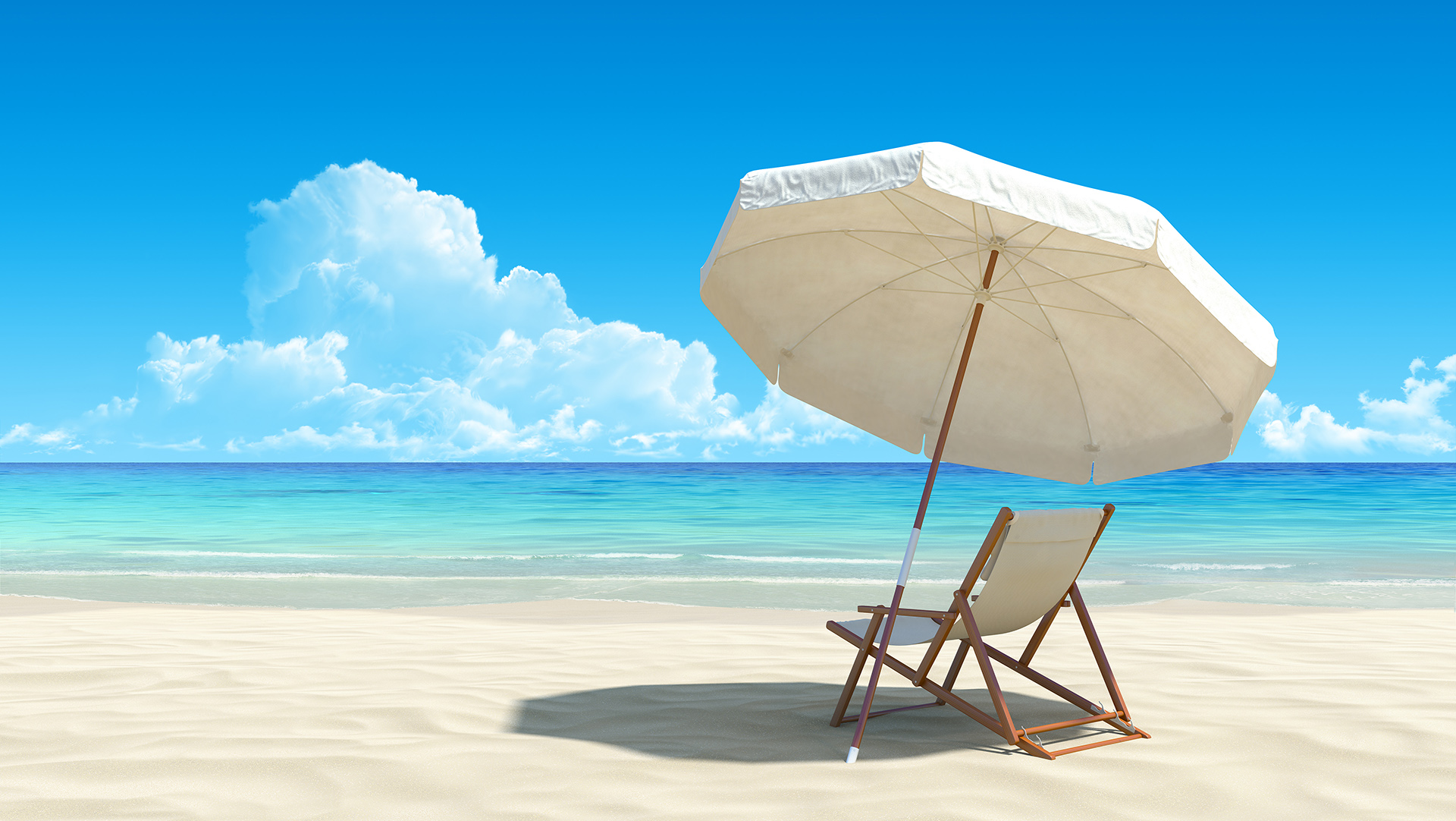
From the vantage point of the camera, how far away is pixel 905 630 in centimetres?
383

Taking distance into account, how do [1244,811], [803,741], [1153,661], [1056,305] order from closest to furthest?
[1244,811], [803,741], [1056,305], [1153,661]

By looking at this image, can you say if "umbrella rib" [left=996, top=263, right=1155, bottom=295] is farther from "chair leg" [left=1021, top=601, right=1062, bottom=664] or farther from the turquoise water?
the turquoise water

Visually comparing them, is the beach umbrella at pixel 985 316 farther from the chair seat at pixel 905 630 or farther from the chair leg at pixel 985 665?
the chair leg at pixel 985 665

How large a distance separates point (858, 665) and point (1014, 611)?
63 centimetres

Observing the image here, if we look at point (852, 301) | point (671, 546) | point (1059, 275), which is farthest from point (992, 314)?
point (671, 546)

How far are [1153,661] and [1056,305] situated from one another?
2388 mm

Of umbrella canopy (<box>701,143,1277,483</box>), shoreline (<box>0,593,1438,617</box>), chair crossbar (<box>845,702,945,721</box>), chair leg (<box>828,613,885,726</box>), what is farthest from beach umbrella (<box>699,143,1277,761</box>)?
shoreline (<box>0,593,1438,617</box>)

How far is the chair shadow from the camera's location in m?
3.53

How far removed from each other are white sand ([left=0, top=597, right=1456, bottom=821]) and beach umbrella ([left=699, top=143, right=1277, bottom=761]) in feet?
1.87

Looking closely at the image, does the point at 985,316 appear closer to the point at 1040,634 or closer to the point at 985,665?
the point at 1040,634

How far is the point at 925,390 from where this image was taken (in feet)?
15.0

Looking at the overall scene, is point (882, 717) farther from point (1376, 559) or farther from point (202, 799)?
point (1376, 559)

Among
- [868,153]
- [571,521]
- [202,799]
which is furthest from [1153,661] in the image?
[571,521]

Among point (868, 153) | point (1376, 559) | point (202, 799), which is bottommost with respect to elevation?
point (202, 799)
